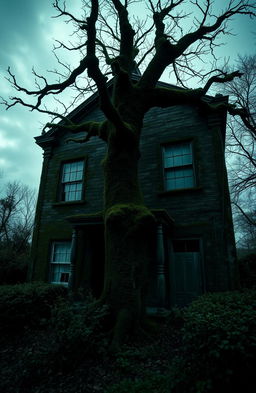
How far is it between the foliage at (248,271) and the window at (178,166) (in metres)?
4.49

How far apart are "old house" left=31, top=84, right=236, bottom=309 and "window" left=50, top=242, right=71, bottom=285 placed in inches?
1.7

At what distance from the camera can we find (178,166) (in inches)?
367

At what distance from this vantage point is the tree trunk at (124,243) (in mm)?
4980

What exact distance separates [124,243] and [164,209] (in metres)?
3.01

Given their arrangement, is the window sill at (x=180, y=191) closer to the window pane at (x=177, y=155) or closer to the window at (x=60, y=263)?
the window pane at (x=177, y=155)

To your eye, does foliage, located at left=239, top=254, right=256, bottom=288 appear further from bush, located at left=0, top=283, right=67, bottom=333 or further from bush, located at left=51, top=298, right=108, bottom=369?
bush, located at left=0, top=283, right=67, bottom=333

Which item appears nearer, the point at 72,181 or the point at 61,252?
the point at 61,252

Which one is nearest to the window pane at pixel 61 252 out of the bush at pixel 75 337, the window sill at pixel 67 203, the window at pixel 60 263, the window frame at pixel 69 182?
the window at pixel 60 263

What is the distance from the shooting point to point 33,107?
700 cm

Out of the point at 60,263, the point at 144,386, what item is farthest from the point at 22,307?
the point at 144,386

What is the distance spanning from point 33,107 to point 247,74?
1596cm

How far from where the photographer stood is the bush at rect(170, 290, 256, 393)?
243 centimetres

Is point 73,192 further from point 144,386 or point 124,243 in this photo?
point 144,386

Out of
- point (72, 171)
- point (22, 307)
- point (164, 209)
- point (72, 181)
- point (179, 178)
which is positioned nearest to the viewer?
point (22, 307)
